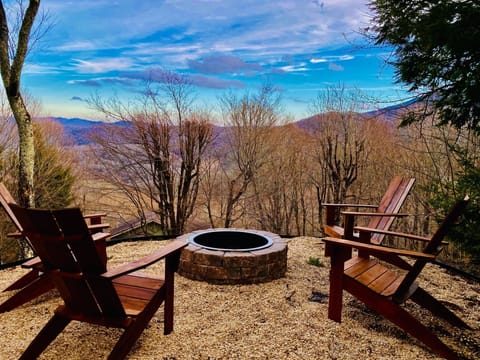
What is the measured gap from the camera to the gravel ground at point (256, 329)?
2213 mm

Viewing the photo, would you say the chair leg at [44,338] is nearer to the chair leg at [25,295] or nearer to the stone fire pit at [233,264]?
the chair leg at [25,295]

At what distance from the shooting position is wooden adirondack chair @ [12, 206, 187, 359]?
67.9 inches

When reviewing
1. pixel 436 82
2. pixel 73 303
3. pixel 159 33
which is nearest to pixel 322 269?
pixel 436 82

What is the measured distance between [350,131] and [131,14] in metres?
4.81

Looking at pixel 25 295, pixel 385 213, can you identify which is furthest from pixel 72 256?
pixel 385 213

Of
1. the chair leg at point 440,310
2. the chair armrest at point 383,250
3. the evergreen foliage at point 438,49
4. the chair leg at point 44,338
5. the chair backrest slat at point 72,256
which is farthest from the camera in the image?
the evergreen foliage at point 438,49

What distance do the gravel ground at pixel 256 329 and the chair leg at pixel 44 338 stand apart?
0.43ft

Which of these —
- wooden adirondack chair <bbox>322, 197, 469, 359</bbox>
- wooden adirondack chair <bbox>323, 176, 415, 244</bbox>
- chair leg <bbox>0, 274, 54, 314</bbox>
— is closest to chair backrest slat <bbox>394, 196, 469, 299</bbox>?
wooden adirondack chair <bbox>322, 197, 469, 359</bbox>

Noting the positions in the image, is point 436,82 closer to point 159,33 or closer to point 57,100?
point 159,33

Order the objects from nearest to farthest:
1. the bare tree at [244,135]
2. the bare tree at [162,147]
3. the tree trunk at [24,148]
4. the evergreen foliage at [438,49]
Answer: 1. the evergreen foliage at [438,49]
2. the tree trunk at [24,148]
3. the bare tree at [162,147]
4. the bare tree at [244,135]

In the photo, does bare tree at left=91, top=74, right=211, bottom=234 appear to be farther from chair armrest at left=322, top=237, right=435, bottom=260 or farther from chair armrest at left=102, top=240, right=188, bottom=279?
chair armrest at left=322, top=237, right=435, bottom=260

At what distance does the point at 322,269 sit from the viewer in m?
3.94

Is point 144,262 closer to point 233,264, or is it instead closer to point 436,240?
point 233,264

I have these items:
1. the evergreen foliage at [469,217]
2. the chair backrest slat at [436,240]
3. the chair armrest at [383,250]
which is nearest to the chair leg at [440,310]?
the chair backrest slat at [436,240]
